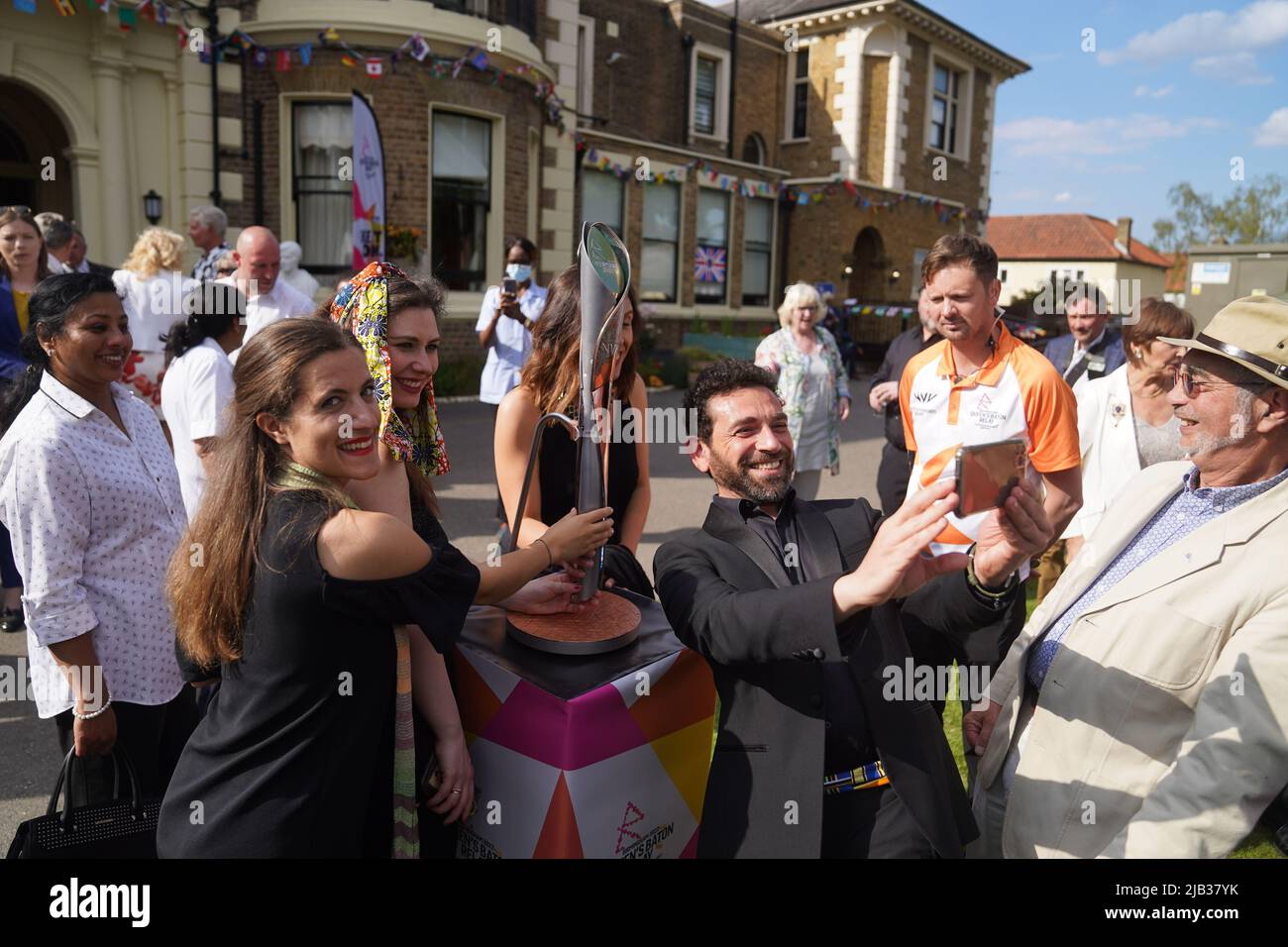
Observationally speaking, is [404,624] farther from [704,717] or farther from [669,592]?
[704,717]

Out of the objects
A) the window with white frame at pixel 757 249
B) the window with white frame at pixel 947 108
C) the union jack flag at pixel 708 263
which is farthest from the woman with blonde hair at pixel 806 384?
the window with white frame at pixel 947 108

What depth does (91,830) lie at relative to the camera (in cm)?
220

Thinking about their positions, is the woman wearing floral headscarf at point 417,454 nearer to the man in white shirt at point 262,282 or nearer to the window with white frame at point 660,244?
the man in white shirt at point 262,282

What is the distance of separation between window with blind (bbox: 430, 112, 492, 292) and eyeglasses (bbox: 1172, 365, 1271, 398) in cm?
1318

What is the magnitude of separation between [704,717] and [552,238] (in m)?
14.7

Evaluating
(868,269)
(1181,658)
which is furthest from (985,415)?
(868,269)

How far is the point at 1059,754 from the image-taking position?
2078 mm

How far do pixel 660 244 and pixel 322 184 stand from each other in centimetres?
889

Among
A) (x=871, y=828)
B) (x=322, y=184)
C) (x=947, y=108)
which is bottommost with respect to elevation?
(x=871, y=828)

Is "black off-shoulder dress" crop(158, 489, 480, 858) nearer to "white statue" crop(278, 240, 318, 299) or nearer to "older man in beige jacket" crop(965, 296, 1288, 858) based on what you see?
"older man in beige jacket" crop(965, 296, 1288, 858)

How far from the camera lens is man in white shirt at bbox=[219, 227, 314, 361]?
5.14 meters

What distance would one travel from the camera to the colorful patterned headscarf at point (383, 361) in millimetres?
2354

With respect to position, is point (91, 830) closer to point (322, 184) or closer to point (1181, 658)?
point (1181, 658)

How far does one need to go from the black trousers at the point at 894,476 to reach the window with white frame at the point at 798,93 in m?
22.2
